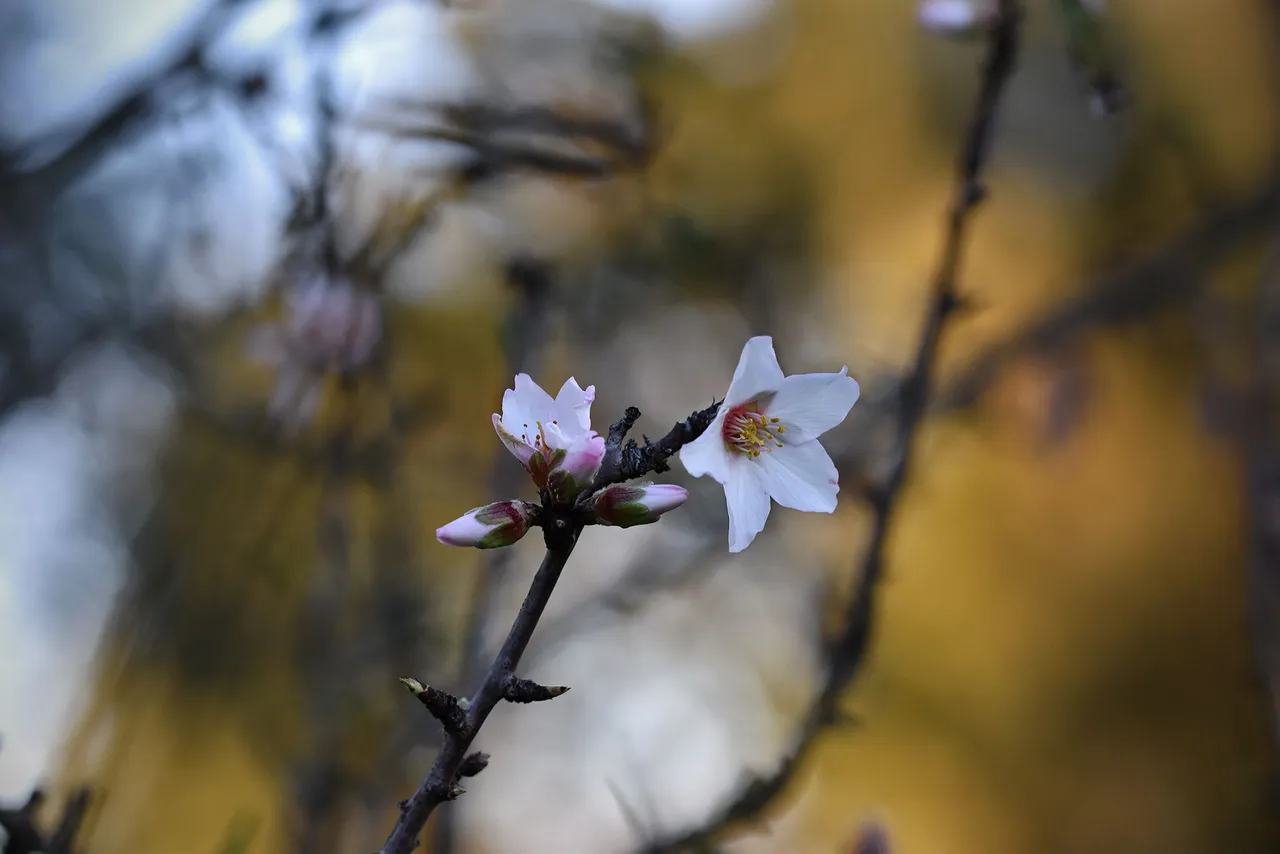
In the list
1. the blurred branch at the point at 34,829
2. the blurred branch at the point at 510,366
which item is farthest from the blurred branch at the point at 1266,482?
the blurred branch at the point at 34,829

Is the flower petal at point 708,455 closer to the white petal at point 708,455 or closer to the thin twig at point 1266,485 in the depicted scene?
the white petal at point 708,455

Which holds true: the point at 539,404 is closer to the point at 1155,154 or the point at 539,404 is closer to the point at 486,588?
the point at 486,588

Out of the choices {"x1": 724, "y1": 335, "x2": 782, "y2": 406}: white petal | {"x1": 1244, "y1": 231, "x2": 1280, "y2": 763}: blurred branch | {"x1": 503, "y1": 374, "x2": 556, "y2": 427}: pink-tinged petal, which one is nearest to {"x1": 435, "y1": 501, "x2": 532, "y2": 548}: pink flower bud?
{"x1": 503, "y1": 374, "x2": 556, "y2": 427}: pink-tinged petal

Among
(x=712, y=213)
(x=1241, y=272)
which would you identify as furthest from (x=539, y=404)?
(x=1241, y=272)

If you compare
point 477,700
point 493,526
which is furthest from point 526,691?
point 493,526

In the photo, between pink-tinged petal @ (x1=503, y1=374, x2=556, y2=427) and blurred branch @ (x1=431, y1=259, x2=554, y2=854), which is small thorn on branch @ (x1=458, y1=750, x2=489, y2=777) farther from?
blurred branch @ (x1=431, y1=259, x2=554, y2=854)

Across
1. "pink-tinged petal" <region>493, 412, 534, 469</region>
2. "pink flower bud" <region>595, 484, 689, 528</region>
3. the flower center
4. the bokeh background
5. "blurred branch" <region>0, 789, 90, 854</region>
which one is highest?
"pink flower bud" <region>595, 484, 689, 528</region>

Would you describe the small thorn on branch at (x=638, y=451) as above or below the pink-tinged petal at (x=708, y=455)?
above
